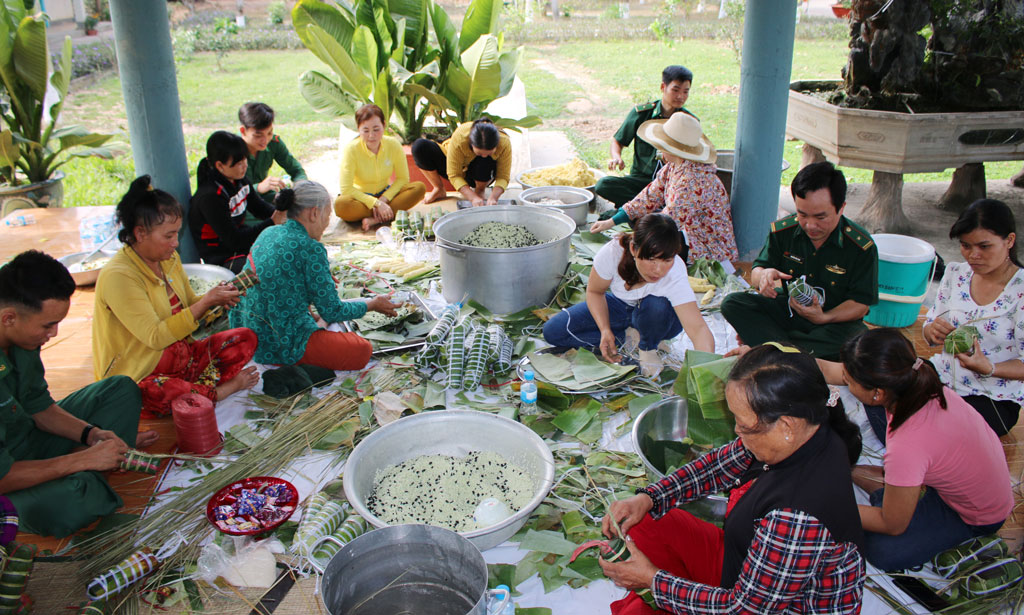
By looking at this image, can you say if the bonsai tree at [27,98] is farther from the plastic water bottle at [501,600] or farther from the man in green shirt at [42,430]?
the plastic water bottle at [501,600]

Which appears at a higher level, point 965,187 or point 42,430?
point 965,187

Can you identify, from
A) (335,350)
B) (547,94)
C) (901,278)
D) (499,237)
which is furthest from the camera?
(547,94)

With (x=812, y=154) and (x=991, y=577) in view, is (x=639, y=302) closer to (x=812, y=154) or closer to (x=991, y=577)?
(x=991, y=577)

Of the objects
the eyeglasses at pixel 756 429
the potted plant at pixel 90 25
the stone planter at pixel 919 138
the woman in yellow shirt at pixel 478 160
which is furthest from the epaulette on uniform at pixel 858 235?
the potted plant at pixel 90 25

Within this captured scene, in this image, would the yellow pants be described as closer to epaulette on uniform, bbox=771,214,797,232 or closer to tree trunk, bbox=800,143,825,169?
epaulette on uniform, bbox=771,214,797,232

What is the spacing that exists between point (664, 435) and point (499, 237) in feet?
6.22

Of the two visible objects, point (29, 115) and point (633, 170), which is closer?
point (633, 170)

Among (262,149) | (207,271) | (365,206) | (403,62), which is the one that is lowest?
(207,271)

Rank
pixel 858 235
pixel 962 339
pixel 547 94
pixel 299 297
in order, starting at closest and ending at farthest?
1. pixel 962 339
2. pixel 858 235
3. pixel 299 297
4. pixel 547 94

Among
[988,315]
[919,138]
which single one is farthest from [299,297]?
[919,138]

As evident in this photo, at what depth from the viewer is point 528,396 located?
3.21m

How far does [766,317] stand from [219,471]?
2.72 metres

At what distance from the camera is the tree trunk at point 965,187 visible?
6.16 metres

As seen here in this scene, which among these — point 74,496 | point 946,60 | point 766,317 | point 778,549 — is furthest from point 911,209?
point 74,496
